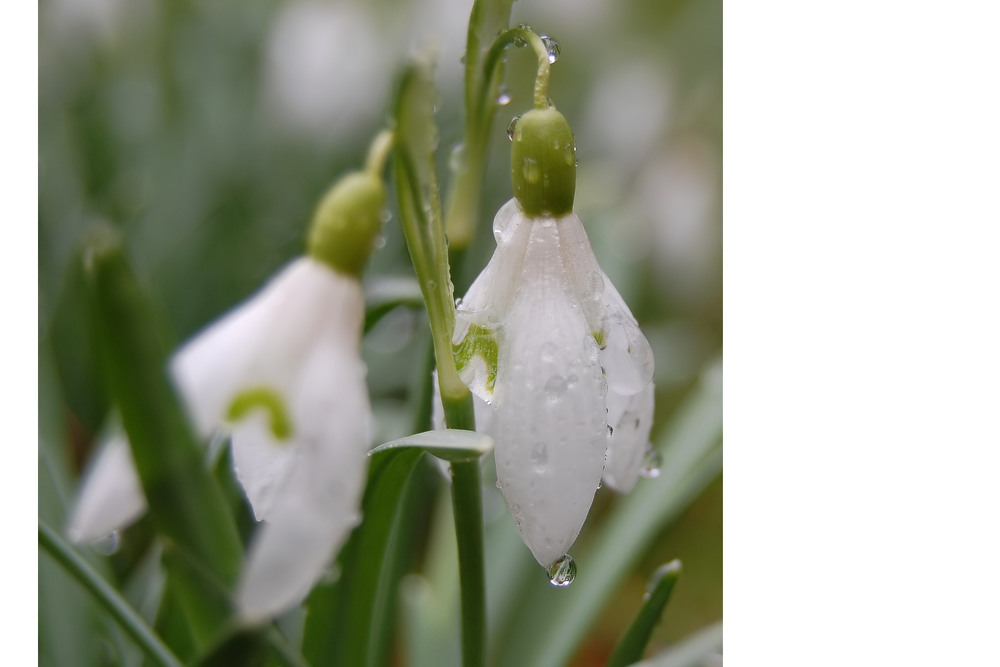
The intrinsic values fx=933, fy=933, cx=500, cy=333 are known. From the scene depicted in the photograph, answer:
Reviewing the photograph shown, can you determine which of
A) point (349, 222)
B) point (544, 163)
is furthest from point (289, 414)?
point (544, 163)

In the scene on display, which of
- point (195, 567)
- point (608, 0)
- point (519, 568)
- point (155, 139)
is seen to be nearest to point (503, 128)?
point (608, 0)

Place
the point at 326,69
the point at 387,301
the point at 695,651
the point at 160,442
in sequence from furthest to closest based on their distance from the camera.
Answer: the point at 326,69 → the point at 695,651 → the point at 387,301 → the point at 160,442

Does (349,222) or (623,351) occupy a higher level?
(349,222)

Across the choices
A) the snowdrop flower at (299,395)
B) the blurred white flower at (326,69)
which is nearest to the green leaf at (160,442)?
the snowdrop flower at (299,395)

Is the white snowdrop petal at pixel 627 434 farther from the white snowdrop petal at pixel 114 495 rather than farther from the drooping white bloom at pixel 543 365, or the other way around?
the white snowdrop petal at pixel 114 495

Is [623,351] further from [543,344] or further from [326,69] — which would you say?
[326,69]

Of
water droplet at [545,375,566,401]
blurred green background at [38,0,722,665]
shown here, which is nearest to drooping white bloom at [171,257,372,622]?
water droplet at [545,375,566,401]
